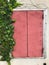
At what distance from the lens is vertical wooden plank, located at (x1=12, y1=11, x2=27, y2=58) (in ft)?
16.4

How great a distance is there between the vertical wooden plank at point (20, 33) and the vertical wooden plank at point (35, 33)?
4.7 inches

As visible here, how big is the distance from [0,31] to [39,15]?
39.5 inches

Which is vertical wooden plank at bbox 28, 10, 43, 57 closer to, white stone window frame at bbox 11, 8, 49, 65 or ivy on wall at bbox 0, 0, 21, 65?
white stone window frame at bbox 11, 8, 49, 65

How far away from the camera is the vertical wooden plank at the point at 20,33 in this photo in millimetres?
4988

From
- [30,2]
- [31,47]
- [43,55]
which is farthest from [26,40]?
[30,2]

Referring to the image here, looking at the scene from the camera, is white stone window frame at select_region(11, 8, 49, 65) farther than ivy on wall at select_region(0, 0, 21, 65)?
Yes

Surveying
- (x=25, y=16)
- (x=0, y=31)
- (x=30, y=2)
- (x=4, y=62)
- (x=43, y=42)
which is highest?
(x=30, y=2)

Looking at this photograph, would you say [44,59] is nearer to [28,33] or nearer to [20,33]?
[28,33]

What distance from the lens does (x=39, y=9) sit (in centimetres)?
500

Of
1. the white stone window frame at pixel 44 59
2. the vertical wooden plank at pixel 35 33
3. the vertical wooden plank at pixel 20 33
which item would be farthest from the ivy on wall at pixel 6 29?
the vertical wooden plank at pixel 35 33

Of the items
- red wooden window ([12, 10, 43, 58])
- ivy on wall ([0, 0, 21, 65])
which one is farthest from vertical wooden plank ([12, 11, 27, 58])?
ivy on wall ([0, 0, 21, 65])

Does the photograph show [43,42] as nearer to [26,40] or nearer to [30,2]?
[26,40]

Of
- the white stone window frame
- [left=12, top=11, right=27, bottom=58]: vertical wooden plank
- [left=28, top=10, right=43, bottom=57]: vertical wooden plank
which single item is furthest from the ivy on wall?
[left=28, top=10, right=43, bottom=57]: vertical wooden plank

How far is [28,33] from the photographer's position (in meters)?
5.05
